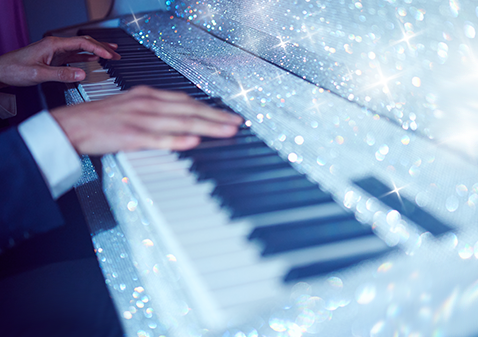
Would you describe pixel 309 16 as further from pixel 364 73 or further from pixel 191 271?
pixel 191 271

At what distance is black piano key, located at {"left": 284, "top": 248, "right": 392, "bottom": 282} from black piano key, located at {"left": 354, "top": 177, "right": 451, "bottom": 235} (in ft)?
0.21

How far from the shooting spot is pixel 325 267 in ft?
1.25

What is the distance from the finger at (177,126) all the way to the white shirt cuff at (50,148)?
0.41 ft

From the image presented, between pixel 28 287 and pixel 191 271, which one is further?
pixel 28 287

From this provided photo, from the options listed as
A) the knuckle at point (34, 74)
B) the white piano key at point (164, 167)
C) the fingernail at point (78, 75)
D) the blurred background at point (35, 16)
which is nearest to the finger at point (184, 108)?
the white piano key at point (164, 167)

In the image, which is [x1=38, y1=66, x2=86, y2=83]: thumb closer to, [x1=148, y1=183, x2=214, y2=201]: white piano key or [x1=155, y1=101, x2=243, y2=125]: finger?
[x1=155, y1=101, x2=243, y2=125]: finger

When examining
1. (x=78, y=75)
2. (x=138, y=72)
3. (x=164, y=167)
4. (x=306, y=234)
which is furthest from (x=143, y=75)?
(x=306, y=234)

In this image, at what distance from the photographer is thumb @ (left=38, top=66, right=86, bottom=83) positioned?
0.99m

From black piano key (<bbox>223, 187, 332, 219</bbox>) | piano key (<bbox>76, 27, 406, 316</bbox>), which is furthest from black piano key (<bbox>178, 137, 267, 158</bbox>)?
black piano key (<bbox>223, 187, 332, 219</bbox>)

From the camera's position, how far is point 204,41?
Answer: 1.10 metres

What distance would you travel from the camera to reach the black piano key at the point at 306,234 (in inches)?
16.0

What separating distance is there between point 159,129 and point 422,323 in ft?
1.55

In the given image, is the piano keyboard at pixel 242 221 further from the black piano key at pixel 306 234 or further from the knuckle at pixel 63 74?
the knuckle at pixel 63 74

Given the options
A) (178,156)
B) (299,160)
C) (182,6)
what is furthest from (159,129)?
(182,6)
